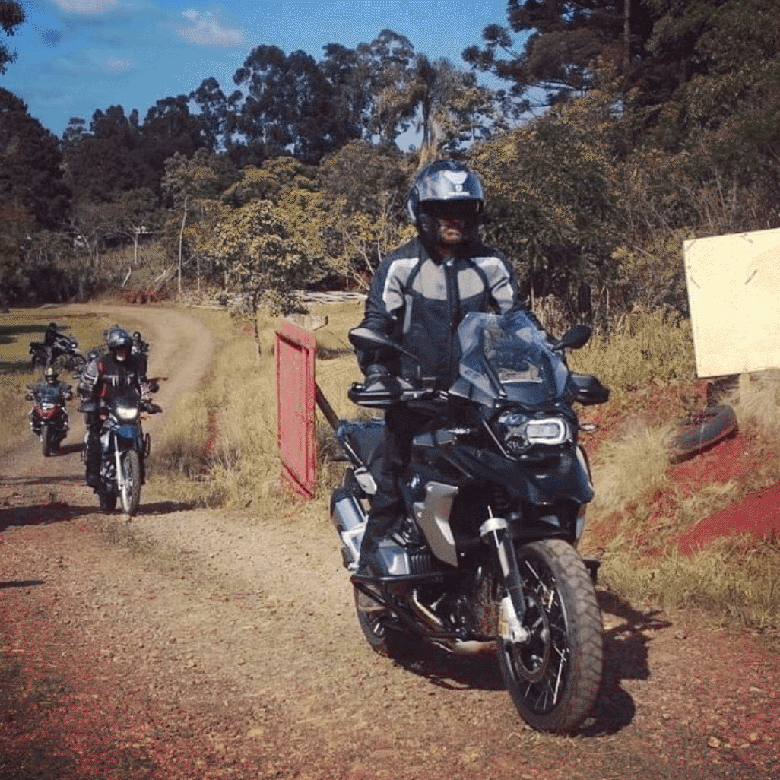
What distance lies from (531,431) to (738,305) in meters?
4.38

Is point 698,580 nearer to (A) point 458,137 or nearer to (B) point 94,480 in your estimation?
(B) point 94,480

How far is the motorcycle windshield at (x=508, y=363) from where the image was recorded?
4.38 meters

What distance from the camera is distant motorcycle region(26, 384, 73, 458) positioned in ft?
63.1

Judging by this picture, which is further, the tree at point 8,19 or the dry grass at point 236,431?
the tree at point 8,19

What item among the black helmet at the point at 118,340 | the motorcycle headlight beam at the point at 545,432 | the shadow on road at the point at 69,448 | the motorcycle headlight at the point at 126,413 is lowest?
the shadow on road at the point at 69,448

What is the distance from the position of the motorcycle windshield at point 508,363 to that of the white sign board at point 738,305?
3.81 meters

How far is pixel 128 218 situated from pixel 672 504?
262 feet

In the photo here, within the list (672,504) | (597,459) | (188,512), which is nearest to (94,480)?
(188,512)

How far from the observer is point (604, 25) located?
4247cm

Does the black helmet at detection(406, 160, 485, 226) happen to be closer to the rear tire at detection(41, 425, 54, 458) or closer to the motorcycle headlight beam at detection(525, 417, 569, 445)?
the motorcycle headlight beam at detection(525, 417, 569, 445)

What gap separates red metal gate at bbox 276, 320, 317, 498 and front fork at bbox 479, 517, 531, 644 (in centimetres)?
691

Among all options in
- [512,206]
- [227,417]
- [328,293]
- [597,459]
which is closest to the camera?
[597,459]

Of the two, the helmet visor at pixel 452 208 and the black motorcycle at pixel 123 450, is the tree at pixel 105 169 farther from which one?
the helmet visor at pixel 452 208

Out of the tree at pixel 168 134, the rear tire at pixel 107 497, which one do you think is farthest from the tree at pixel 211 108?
the rear tire at pixel 107 497
